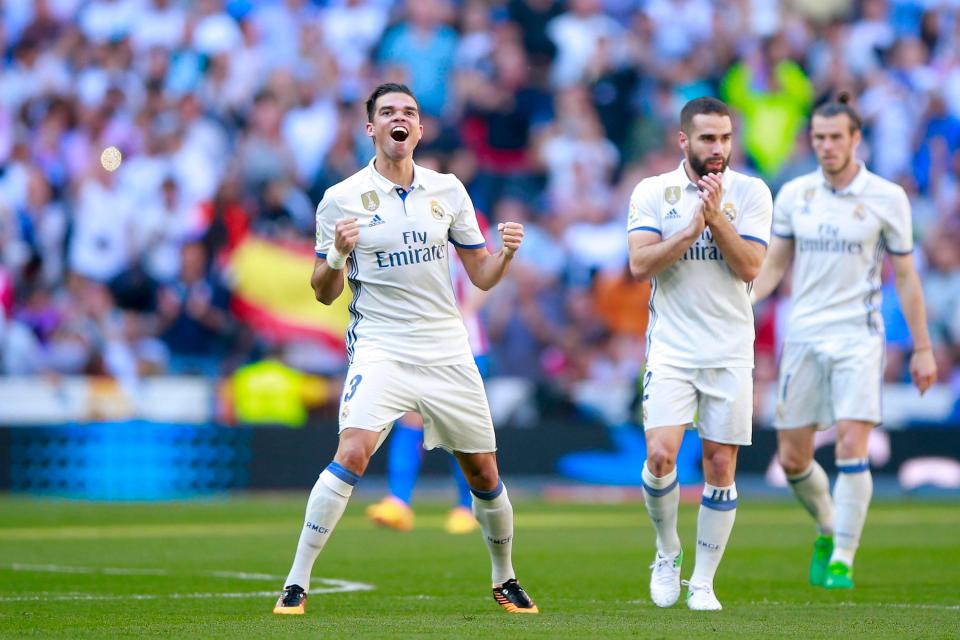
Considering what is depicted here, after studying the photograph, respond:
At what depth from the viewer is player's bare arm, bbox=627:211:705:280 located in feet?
28.2

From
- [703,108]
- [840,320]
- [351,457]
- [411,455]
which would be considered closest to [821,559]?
[840,320]

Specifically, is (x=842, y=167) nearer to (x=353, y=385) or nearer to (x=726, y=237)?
(x=726, y=237)

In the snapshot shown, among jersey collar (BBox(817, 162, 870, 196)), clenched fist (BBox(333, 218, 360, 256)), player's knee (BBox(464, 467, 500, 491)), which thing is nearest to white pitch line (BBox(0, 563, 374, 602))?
player's knee (BBox(464, 467, 500, 491))

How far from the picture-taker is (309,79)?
Answer: 22281mm

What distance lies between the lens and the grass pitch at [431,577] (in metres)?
7.66

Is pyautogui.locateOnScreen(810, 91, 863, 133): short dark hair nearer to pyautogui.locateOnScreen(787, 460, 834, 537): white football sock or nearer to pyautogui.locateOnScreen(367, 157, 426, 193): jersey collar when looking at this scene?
pyautogui.locateOnScreen(787, 460, 834, 537): white football sock

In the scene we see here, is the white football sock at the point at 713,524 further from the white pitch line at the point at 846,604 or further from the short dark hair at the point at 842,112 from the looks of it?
the short dark hair at the point at 842,112

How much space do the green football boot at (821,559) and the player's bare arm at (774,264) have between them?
1.60 metres

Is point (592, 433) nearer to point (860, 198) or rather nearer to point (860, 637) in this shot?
point (860, 198)

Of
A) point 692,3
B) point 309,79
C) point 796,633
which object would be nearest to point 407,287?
point 796,633

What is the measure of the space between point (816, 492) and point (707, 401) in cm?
212

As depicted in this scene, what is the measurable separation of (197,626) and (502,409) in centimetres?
1147

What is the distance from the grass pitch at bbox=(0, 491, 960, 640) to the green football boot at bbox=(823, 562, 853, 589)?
0.12m

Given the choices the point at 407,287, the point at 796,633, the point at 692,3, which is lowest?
the point at 796,633
